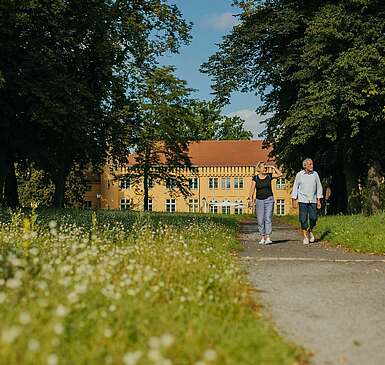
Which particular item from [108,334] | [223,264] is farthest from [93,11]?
[108,334]

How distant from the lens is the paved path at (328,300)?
550 cm

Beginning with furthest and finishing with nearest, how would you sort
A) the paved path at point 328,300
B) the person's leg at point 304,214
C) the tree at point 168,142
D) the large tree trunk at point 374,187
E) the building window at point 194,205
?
the building window at point 194,205 → the tree at point 168,142 → the large tree trunk at point 374,187 → the person's leg at point 304,214 → the paved path at point 328,300

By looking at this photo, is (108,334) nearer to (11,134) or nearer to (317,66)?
(317,66)

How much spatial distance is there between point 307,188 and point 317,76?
37.9ft

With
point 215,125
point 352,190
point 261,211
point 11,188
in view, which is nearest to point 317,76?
point 352,190

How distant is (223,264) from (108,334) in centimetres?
452

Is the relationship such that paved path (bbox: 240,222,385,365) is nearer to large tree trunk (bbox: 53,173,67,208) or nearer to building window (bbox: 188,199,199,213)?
large tree trunk (bbox: 53,173,67,208)

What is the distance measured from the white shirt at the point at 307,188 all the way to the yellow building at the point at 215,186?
8691 cm

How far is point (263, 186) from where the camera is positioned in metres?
15.5

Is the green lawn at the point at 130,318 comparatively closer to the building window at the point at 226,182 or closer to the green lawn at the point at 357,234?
the green lawn at the point at 357,234

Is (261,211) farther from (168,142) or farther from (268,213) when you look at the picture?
(168,142)

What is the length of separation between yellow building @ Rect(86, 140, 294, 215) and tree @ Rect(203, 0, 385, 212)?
67303mm

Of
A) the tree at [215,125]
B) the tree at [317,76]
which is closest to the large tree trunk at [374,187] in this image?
the tree at [317,76]

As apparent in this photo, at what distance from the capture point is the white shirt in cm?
1581
